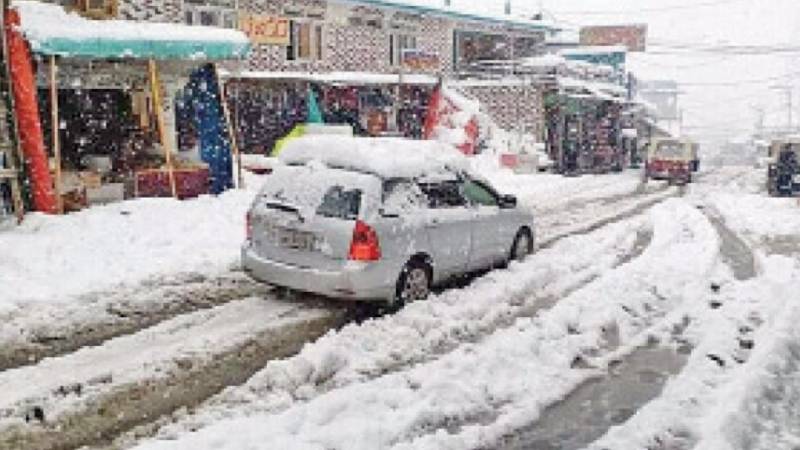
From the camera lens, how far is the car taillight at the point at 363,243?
→ 851 cm

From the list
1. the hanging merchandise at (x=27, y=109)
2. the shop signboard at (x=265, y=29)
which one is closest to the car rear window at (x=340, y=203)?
the hanging merchandise at (x=27, y=109)

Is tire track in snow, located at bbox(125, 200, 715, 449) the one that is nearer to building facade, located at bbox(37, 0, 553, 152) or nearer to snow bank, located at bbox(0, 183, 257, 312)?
snow bank, located at bbox(0, 183, 257, 312)

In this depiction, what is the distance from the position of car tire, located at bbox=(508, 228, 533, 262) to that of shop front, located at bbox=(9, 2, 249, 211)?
287 inches

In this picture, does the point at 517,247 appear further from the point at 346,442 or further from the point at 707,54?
the point at 707,54

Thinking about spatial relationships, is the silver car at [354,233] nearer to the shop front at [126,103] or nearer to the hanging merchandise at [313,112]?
the shop front at [126,103]

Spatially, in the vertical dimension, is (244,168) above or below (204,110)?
below

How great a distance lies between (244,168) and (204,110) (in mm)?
4245

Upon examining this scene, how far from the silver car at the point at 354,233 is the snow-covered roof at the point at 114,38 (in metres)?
6.32

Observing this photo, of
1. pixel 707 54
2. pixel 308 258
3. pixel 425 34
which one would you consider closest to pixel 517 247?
pixel 308 258

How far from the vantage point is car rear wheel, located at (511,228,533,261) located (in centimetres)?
Answer: 1188

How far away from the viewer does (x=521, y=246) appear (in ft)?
39.5

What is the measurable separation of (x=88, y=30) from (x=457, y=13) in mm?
22755

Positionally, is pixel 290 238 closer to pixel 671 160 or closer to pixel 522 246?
pixel 522 246

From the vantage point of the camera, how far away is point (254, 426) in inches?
219
